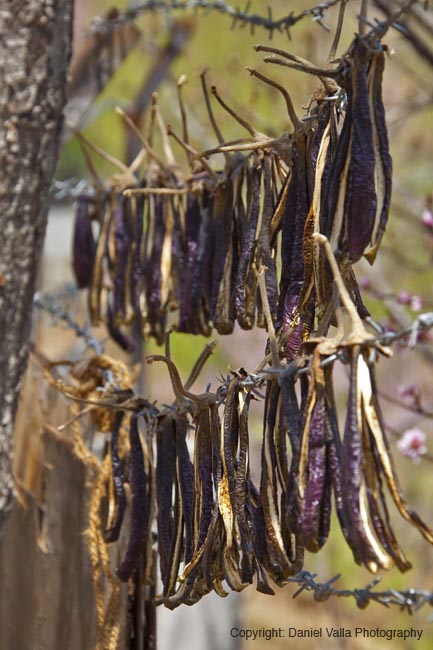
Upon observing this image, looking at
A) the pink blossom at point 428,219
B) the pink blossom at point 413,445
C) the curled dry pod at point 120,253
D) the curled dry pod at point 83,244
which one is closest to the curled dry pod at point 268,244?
the curled dry pod at point 120,253

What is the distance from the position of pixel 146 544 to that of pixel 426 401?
9.13ft

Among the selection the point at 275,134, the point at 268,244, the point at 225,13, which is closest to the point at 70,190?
the point at 225,13

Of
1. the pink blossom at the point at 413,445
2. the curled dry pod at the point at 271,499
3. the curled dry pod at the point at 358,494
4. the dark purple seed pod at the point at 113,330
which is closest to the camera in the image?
the curled dry pod at the point at 358,494

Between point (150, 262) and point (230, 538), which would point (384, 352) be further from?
point (150, 262)

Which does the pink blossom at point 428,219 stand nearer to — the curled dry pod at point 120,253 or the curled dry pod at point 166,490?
the curled dry pod at point 120,253

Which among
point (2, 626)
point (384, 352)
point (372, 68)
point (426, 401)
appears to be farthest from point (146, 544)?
point (426, 401)

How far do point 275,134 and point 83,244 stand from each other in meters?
1.33

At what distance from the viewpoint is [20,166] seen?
1.28 meters

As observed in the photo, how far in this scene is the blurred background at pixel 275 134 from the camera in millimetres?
2160

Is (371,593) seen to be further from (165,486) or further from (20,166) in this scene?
(20,166)

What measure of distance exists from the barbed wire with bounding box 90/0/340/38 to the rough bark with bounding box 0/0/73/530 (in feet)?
0.84

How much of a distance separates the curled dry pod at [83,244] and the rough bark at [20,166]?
91 millimetres

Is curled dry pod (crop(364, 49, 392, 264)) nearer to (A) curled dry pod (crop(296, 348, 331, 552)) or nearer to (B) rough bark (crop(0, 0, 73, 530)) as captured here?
(A) curled dry pod (crop(296, 348, 331, 552))

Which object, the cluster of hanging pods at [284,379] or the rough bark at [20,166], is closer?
the cluster of hanging pods at [284,379]
